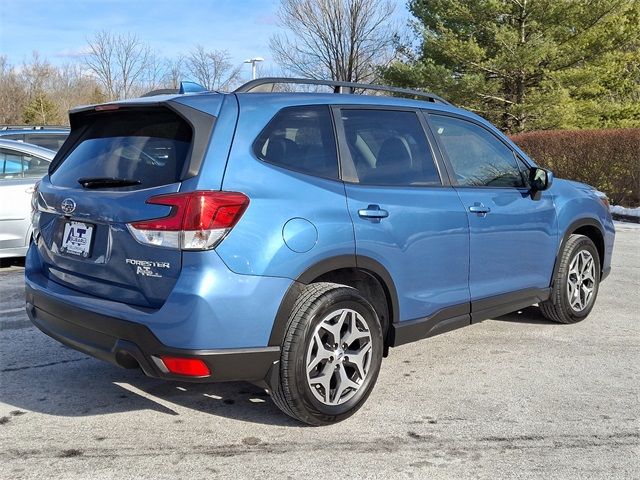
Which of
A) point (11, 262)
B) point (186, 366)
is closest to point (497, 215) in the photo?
point (186, 366)

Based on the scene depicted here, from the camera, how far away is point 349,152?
362 centimetres

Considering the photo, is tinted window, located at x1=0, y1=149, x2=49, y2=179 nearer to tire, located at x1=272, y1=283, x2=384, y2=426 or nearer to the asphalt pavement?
the asphalt pavement

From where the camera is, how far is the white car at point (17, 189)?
7090 mm

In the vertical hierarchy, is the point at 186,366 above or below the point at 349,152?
below

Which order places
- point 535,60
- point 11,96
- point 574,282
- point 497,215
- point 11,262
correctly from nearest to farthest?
1. point 497,215
2. point 574,282
3. point 11,262
4. point 535,60
5. point 11,96

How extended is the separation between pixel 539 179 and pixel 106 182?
3.00 meters

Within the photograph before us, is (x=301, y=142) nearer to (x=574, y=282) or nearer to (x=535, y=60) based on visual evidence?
(x=574, y=282)

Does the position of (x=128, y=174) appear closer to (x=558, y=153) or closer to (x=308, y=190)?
(x=308, y=190)

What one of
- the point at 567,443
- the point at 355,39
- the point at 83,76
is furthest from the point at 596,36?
the point at 83,76

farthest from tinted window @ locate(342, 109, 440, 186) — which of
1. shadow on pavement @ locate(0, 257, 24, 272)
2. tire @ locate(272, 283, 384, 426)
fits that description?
shadow on pavement @ locate(0, 257, 24, 272)

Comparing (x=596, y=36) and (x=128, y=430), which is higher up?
(x=596, y=36)

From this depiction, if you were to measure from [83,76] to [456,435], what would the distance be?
41.5 meters

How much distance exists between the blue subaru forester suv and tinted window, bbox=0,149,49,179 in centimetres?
385

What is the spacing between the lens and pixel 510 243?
4.46m
